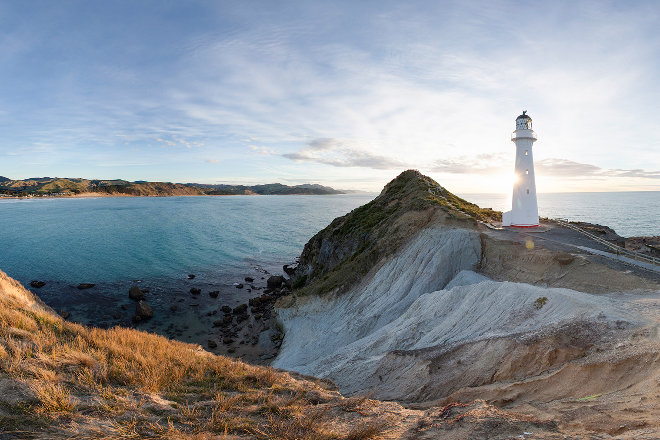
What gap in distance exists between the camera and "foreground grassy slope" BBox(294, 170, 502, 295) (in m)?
24.6

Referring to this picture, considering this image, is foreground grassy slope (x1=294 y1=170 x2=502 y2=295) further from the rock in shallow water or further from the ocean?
the ocean

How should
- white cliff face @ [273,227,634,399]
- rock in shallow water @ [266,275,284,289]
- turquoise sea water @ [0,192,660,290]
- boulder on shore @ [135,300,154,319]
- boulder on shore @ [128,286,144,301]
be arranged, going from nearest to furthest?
1. white cliff face @ [273,227,634,399]
2. boulder on shore @ [135,300,154,319]
3. boulder on shore @ [128,286,144,301]
4. rock in shallow water @ [266,275,284,289]
5. turquoise sea water @ [0,192,660,290]

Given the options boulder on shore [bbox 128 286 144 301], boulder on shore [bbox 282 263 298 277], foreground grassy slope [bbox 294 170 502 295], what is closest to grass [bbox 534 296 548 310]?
foreground grassy slope [bbox 294 170 502 295]

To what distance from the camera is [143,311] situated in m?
28.1

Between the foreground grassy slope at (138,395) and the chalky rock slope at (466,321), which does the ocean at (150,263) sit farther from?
the foreground grassy slope at (138,395)

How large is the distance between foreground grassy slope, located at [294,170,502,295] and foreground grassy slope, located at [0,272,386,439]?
51.9 feet

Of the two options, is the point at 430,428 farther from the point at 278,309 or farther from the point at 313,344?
the point at 278,309

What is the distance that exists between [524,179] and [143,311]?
35.0 meters

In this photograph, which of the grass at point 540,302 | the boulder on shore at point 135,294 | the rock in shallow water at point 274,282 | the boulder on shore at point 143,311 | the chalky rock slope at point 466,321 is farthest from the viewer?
the rock in shallow water at point 274,282

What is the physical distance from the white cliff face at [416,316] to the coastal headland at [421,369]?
0.28 ft

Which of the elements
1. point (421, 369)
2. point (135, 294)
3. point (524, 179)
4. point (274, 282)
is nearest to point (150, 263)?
point (135, 294)

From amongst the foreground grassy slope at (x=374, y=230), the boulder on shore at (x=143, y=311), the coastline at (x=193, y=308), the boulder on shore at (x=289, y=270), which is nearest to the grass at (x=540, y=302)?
the foreground grassy slope at (x=374, y=230)

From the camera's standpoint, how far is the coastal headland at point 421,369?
19.6 feet

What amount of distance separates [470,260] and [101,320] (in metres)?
30.8
